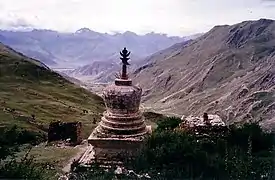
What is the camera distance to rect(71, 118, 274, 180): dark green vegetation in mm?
10594

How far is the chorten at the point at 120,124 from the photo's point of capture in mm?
16016

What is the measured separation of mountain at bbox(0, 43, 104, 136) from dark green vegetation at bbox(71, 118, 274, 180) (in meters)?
10.6

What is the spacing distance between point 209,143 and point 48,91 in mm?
41093

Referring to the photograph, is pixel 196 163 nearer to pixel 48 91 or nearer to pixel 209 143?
pixel 209 143

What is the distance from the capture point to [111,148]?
52.9 feet

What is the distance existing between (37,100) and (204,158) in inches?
1388

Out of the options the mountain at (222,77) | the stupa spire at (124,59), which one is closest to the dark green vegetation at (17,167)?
the stupa spire at (124,59)

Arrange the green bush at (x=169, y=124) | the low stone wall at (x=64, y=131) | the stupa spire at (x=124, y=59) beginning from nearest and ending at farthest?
the stupa spire at (x=124, y=59) → the green bush at (x=169, y=124) → the low stone wall at (x=64, y=131)

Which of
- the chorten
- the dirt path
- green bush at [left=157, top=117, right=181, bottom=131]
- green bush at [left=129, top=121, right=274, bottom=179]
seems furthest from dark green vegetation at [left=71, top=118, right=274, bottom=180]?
green bush at [left=157, top=117, right=181, bottom=131]

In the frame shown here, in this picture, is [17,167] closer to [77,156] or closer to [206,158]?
[206,158]

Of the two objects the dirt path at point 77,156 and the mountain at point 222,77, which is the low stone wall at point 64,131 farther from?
the mountain at point 222,77

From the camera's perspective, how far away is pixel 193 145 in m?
13.7

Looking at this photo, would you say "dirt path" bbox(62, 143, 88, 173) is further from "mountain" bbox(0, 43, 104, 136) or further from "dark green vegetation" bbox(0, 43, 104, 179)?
"mountain" bbox(0, 43, 104, 136)

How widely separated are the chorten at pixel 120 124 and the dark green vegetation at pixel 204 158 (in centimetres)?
128
